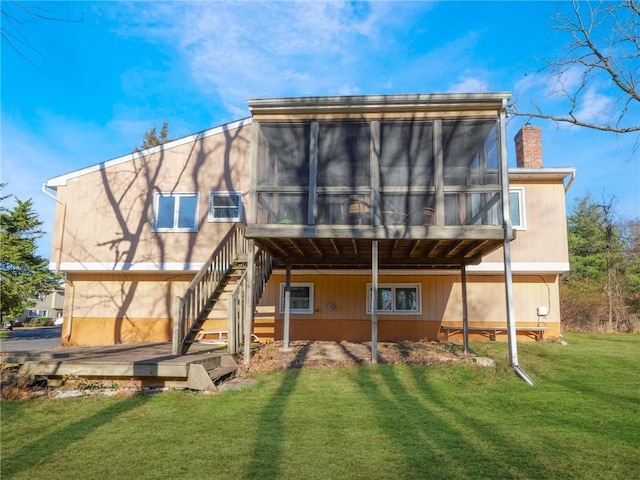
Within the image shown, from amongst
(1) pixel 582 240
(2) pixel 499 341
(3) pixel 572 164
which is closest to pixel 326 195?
(2) pixel 499 341

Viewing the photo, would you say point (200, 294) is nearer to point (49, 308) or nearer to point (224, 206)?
point (224, 206)

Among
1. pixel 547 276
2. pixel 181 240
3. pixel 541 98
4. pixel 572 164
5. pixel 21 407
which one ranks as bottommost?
pixel 21 407

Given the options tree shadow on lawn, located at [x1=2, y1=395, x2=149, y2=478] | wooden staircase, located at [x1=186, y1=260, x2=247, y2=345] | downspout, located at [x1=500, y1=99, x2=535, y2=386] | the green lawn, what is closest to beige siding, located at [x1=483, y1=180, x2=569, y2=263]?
downspout, located at [x1=500, y1=99, x2=535, y2=386]

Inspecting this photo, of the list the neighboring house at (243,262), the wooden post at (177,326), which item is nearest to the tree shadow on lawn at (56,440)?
the wooden post at (177,326)

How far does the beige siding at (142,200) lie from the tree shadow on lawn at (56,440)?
22.8 ft

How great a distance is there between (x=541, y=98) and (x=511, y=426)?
8.01 m

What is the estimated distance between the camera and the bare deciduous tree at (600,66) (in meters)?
8.81

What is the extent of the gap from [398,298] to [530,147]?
6.04 meters

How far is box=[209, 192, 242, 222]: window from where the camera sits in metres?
12.1

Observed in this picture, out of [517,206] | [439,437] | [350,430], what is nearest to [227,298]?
[350,430]

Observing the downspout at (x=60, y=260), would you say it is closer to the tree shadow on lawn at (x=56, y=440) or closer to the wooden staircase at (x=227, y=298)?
the wooden staircase at (x=227, y=298)

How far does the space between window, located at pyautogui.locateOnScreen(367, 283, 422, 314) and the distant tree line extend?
10119 millimetres

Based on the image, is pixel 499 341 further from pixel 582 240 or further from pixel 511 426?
pixel 582 240

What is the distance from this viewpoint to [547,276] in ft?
39.4
